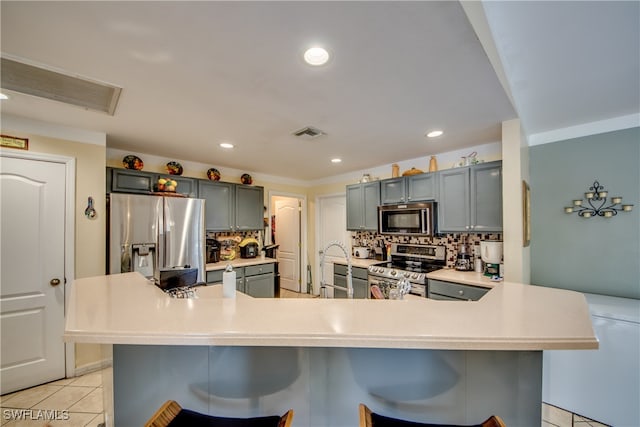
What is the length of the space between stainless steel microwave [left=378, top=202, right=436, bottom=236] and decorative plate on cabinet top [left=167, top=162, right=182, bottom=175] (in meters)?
2.79

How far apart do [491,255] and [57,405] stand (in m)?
4.15

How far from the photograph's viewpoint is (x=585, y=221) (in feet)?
8.06

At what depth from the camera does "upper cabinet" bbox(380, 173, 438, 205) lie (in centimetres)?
319

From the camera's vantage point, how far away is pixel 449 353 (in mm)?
1053

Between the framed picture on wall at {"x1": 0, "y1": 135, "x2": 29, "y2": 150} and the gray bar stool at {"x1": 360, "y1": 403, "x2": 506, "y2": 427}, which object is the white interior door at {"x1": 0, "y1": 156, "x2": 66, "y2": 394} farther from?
the gray bar stool at {"x1": 360, "y1": 403, "x2": 506, "y2": 427}

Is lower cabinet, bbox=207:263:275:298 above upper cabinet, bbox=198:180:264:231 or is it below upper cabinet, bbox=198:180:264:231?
below

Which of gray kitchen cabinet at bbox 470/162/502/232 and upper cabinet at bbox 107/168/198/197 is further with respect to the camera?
upper cabinet at bbox 107/168/198/197

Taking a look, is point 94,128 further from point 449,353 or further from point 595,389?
point 595,389

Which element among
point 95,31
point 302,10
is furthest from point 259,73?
point 95,31

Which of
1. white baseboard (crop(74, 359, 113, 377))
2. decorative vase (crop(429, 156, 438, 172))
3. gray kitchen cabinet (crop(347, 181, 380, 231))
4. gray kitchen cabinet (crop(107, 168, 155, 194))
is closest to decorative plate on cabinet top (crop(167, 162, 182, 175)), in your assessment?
gray kitchen cabinet (crop(107, 168, 155, 194))

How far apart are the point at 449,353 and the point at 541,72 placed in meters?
1.95

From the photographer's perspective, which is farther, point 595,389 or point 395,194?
point 395,194

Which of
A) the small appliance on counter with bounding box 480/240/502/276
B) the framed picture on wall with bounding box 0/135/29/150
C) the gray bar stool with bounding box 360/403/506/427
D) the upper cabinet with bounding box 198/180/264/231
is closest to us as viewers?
the gray bar stool with bounding box 360/403/506/427

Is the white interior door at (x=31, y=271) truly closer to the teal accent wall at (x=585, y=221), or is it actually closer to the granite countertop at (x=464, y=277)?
the granite countertop at (x=464, y=277)
